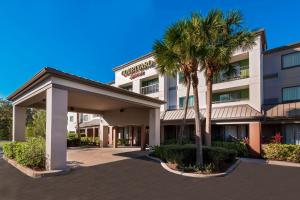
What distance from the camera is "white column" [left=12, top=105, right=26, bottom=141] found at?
18453 mm

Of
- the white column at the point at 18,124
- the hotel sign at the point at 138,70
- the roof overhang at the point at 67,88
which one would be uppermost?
the hotel sign at the point at 138,70

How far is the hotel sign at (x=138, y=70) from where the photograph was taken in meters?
30.3

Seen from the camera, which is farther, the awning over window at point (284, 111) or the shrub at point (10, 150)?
the awning over window at point (284, 111)

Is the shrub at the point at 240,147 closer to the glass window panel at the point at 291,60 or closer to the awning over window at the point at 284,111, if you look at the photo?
Answer: the awning over window at the point at 284,111

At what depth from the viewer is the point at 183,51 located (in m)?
13.6

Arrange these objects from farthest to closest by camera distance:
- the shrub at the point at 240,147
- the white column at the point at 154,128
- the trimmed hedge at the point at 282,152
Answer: the shrub at the point at 240,147 → the white column at the point at 154,128 → the trimmed hedge at the point at 282,152

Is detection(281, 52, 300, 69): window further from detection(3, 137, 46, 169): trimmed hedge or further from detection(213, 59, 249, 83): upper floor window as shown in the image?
detection(3, 137, 46, 169): trimmed hedge

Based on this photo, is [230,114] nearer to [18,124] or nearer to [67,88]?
[67,88]

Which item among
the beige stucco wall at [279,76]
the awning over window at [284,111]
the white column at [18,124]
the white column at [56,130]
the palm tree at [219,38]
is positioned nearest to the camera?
the white column at [56,130]

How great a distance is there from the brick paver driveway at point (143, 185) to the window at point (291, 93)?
11125mm

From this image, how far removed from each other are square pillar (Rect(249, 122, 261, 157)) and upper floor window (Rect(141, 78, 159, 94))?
42.9 ft

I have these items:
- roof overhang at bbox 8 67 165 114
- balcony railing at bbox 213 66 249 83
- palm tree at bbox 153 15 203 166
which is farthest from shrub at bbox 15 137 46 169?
balcony railing at bbox 213 66 249 83

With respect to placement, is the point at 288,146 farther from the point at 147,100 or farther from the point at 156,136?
the point at 147,100

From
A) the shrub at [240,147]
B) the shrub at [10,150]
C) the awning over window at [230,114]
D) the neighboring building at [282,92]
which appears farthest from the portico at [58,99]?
the neighboring building at [282,92]
